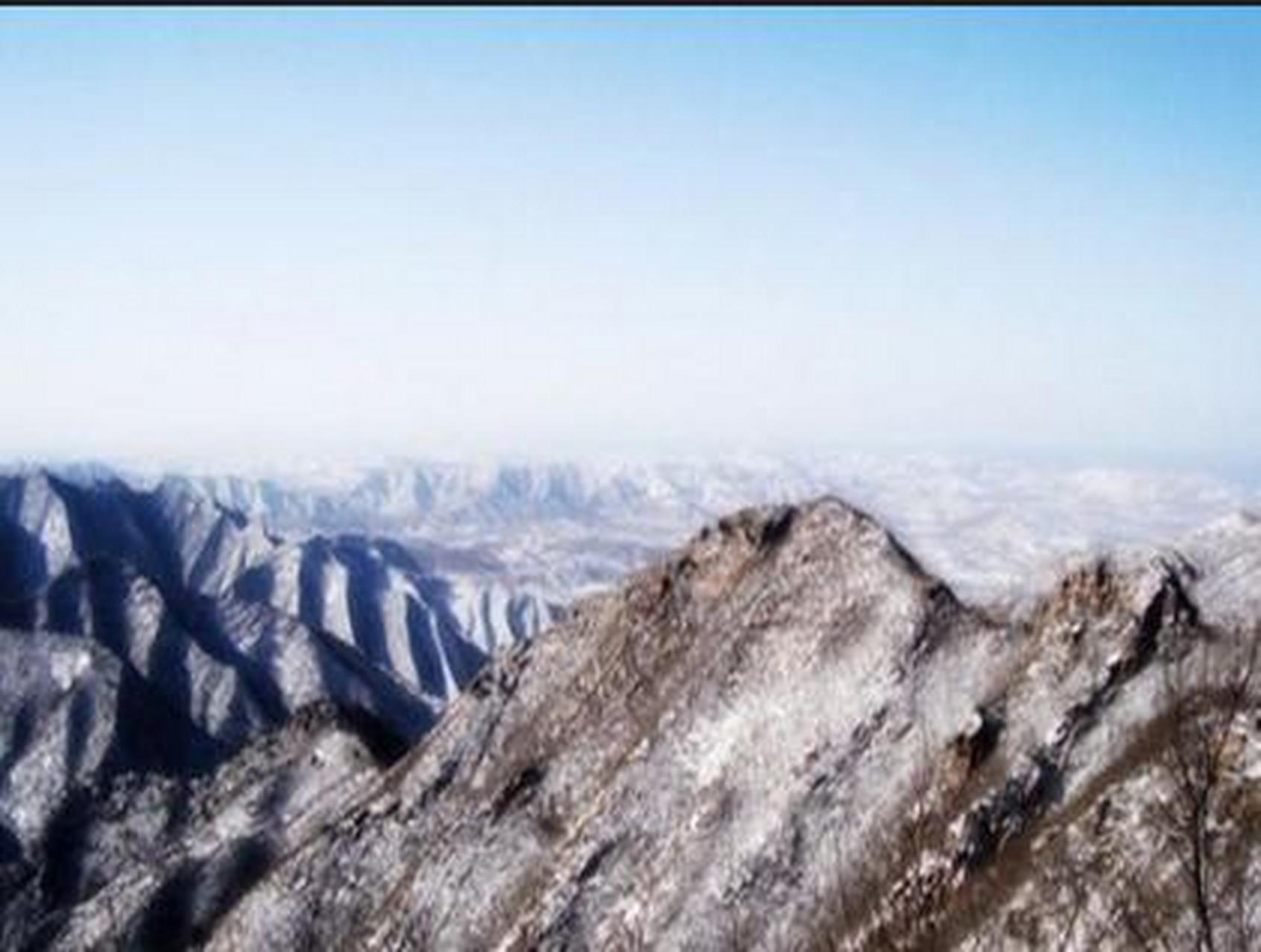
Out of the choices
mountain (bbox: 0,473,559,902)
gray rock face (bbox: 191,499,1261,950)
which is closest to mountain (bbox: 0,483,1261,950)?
gray rock face (bbox: 191,499,1261,950)

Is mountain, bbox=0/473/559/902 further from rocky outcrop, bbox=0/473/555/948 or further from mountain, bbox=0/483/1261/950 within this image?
mountain, bbox=0/483/1261/950

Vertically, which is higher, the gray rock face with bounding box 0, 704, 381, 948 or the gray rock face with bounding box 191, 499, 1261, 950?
the gray rock face with bounding box 191, 499, 1261, 950

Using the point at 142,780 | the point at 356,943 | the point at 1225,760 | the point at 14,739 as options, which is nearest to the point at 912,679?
the point at 1225,760

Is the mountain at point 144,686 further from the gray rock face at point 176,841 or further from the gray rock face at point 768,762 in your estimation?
the gray rock face at point 768,762

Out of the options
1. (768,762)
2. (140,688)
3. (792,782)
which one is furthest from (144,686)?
(792,782)

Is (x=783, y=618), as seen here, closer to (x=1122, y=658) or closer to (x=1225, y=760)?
(x=1122, y=658)

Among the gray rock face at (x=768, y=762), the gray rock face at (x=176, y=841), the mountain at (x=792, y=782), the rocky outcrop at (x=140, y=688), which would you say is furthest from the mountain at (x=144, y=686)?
the gray rock face at (x=768, y=762)

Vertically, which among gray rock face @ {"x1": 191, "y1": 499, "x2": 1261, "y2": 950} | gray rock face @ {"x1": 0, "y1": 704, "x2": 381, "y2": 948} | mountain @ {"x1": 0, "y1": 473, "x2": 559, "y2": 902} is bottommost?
mountain @ {"x1": 0, "y1": 473, "x2": 559, "y2": 902}
